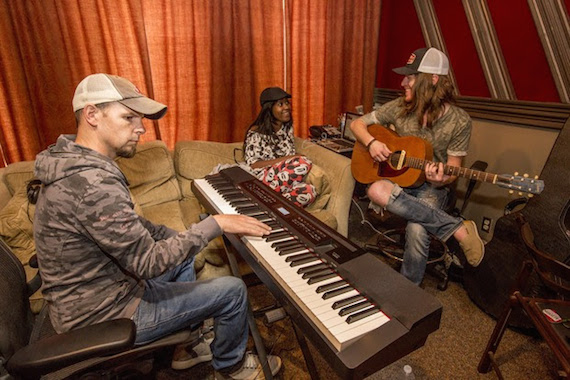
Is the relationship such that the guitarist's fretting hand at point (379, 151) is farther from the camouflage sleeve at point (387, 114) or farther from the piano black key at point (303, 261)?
the piano black key at point (303, 261)

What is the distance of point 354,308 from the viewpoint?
97cm

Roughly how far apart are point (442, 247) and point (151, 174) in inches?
99.5

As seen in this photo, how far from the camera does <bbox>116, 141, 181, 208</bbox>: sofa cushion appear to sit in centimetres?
266

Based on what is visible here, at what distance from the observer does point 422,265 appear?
2.17 m

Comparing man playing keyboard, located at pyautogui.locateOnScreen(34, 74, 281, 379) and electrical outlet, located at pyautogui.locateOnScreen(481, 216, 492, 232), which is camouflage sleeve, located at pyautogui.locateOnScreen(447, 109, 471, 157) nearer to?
electrical outlet, located at pyautogui.locateOnScreen(481, 216, 492, 232)

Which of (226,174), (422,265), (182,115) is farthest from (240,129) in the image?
(422,265)

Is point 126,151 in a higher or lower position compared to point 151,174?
higher

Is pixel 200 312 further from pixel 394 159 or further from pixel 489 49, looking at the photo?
pixel 489 49

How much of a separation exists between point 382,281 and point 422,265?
129 centimetres

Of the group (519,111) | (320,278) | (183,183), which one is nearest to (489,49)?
(519,111)

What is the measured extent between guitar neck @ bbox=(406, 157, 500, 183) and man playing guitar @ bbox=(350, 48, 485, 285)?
44 mm

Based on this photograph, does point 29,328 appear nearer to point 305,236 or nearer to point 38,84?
point 305,236

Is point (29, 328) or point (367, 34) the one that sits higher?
point (367, 34)

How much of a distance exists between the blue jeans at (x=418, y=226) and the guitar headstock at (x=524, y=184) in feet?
1.40
